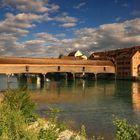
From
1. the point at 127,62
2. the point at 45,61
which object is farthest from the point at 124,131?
the point at 127,62

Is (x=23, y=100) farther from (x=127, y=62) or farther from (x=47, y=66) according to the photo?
(x=127, y=62)

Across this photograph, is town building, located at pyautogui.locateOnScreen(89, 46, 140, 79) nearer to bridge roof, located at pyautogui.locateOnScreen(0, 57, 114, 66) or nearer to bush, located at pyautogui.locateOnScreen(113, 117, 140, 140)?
bridge roof, located at pyautogui.locateOnScreen(0, 57, 114, 66)

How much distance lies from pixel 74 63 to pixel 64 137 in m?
75.9

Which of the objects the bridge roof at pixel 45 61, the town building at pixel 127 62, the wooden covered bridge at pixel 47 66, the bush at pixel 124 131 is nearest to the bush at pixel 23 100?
the bush at pixel 124 131

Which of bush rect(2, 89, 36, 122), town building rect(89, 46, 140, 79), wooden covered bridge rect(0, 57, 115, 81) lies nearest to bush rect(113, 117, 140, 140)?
bush rect(2, 89, 36, 122)

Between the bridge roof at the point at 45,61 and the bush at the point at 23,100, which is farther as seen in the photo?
the bridge roof at the point at 45,61

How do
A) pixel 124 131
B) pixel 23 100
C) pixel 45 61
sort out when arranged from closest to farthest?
pixel 124 131 < pixel 23 100 < pixel 45 61

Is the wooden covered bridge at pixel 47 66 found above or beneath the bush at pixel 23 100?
above

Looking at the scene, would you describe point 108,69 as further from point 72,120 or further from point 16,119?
point 16,119

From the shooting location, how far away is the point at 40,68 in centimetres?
8381

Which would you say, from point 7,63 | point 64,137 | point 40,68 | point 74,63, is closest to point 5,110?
point 64,137

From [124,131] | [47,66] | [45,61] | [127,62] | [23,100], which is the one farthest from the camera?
[127,62]

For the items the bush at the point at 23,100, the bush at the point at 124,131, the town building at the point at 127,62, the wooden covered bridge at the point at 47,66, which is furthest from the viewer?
the town building at the point at 127,62

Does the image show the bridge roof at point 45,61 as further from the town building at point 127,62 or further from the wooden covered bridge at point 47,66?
the town building at point 127,62
